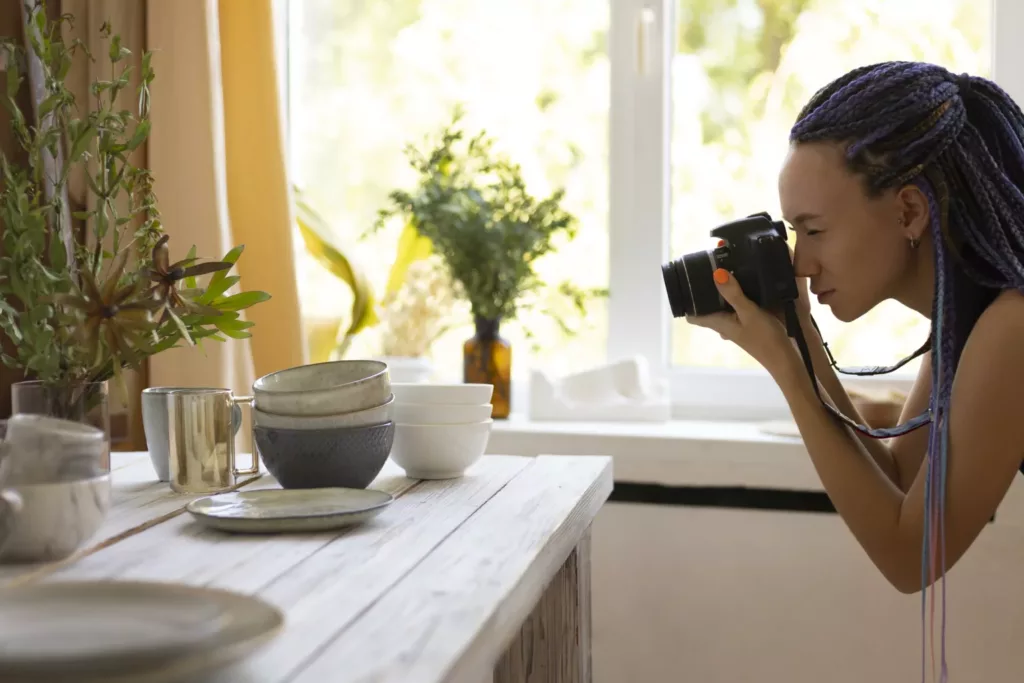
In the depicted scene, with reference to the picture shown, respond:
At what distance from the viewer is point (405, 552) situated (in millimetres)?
896

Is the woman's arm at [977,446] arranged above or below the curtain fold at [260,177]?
below

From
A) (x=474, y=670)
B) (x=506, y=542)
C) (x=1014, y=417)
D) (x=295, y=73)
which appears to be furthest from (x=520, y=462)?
(x=295, y=73)

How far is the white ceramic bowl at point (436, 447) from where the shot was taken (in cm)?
123

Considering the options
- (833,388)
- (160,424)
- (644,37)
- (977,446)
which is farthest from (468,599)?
(644,37)

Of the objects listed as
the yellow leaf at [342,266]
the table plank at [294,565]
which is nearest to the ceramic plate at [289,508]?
the table plank at [294,565]

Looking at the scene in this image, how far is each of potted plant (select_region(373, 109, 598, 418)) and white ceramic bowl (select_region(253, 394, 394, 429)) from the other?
96 centimetres

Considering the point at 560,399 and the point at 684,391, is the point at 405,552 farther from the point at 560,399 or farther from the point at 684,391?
the point at 684,391

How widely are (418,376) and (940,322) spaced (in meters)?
1.15

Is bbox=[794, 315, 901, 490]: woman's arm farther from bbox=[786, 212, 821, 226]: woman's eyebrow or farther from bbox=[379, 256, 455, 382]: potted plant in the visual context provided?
bbox=[379, 256, 455, 382]: potted plant

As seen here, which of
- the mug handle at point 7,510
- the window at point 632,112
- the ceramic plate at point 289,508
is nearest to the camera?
the mug handle at point 7,510

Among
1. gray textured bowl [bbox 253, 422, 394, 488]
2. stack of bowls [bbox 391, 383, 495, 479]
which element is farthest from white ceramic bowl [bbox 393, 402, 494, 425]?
gray textured bowl [bbox 253, 422, 394, 488]

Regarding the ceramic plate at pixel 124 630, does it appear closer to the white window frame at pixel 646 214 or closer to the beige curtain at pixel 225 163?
the beige curtain at pixel 225 163

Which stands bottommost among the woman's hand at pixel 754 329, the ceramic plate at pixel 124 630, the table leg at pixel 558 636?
the table leg at pixel 558 636

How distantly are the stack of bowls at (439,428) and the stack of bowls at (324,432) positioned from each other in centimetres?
10
